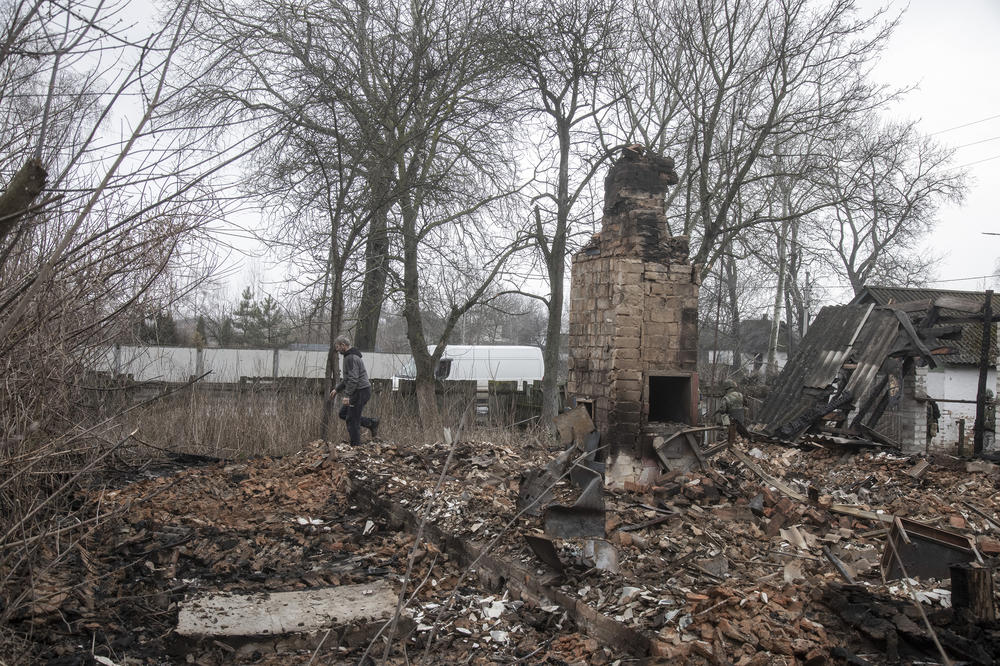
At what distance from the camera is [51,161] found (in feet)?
10.2

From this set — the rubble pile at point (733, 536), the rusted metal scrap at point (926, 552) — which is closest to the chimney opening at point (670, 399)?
the rubble pile at point (733, 536)

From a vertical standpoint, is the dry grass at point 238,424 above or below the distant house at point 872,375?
below

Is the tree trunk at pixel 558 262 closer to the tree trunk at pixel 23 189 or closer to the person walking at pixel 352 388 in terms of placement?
the person walking at pixel 352 388

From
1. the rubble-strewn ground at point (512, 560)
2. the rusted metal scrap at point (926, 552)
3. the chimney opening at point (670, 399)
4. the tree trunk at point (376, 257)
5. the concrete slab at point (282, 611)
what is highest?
the tree trunk at point (376, 257)

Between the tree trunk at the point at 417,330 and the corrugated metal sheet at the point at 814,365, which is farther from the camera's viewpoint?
the corrugated metal sheet at the point at 814,365

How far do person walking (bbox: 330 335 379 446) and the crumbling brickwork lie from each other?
340 centimetres

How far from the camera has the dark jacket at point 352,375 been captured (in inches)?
396

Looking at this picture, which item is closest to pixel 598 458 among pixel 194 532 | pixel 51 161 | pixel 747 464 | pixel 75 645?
pixel 747 464

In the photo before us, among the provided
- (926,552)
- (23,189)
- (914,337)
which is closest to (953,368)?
(914,337)

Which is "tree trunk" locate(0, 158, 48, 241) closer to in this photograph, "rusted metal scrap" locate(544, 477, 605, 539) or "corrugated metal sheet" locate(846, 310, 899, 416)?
"rusted metal scrap" locate(544, 477, 605, 539)

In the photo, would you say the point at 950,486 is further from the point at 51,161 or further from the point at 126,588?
the point at 51,161

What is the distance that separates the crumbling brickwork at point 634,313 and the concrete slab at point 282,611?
3.20 metres

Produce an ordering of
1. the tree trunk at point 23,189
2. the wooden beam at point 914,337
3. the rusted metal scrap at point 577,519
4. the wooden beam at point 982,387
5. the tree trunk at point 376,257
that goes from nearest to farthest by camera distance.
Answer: the tree trunk at point 23,189
the rusted metal scrap at point 577,519
the wooden beam at point 914,337
the wooden beam at point 982,387
the tree trunk at point 376,257

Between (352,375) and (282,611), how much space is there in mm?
5316
